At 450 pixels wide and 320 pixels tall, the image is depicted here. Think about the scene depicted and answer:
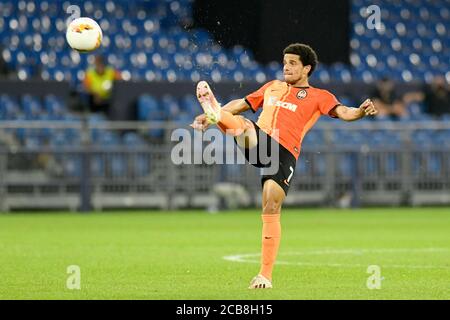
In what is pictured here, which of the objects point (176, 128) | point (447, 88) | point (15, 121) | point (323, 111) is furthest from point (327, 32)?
point (323, 111)

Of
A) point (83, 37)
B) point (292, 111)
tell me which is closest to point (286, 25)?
point (83, 37)

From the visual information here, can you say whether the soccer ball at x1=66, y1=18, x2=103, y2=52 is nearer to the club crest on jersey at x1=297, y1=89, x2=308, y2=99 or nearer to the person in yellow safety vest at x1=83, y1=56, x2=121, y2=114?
the club crest on jersey at x1=297, y1=89, x2=308, y2=99

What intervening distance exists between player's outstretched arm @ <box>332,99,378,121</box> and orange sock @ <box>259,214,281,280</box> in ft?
3.10

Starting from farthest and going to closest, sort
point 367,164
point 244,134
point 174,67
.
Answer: point 174,67 → point 367,164 → point 244,134

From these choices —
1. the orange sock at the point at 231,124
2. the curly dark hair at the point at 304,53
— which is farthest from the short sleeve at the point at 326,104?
the orange sock at the point at 231,124

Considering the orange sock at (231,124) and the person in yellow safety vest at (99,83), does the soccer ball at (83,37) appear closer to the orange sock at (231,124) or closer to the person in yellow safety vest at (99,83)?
the orange sock at (231,124)

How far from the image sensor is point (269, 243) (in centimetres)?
899

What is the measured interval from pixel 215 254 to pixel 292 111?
390cm

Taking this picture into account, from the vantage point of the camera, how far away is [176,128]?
70.8ft

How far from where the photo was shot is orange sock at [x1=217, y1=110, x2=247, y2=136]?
8.57 metres
